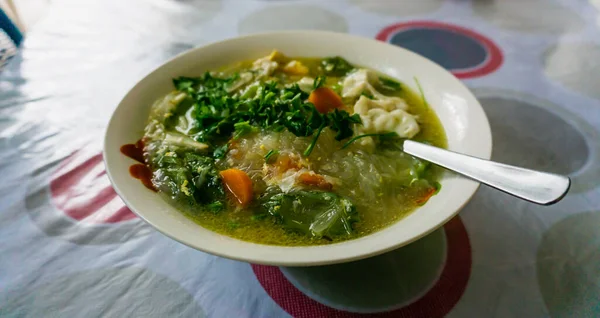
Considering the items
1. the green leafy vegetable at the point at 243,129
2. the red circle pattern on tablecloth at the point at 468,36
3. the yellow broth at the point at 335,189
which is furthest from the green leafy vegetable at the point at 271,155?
the red circle pattern on tablecloth at the point at 468,36

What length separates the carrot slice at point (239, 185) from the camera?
1312 mm

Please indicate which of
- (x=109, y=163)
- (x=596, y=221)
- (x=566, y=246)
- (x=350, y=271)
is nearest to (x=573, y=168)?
(x=596, y=221)

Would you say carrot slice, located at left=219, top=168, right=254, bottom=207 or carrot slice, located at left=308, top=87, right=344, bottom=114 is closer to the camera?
carrot slice, located at left=219, top=168, right=254, bottom=207

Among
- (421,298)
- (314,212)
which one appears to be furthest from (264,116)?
(421,298)

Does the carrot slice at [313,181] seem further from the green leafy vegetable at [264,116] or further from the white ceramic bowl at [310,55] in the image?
the white ceramic bowl at [310,55]

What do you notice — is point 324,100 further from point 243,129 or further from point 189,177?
point 189,177

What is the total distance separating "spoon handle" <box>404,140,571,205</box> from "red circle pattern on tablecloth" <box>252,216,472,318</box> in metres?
0.32

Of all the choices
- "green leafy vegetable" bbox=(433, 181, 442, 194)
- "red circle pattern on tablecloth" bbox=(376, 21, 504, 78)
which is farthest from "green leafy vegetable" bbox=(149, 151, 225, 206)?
"red circle pattern on tablecloth" bbox=(376, 21, 504, 78)

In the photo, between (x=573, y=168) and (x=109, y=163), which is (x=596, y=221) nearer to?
(x=573, y=168)

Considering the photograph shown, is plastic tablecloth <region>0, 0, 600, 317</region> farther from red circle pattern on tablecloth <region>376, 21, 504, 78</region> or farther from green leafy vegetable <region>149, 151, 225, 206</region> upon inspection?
green leafy vegetable <region>149, 151, 225, 206</region>

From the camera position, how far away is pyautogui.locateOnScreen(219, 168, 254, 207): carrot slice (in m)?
1.31

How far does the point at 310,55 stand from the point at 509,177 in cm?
115

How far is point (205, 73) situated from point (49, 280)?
978mm

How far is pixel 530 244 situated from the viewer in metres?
1.44
